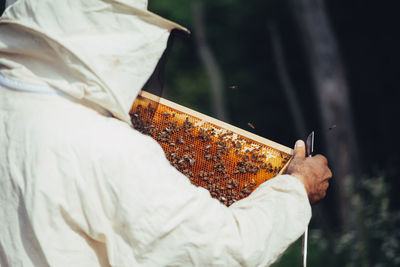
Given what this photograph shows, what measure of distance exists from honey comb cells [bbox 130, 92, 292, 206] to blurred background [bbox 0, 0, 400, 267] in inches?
111

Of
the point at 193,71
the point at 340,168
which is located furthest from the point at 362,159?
the point at 193,71

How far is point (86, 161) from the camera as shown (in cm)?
158

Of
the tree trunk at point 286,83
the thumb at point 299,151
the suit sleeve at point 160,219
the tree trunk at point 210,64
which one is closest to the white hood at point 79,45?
the suit sleeve at point 160,219

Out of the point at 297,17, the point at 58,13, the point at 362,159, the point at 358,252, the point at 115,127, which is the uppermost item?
the point at 297,17

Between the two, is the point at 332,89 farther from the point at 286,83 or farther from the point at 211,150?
the point at 211,150

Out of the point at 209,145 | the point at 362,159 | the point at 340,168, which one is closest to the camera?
the point at 209,145

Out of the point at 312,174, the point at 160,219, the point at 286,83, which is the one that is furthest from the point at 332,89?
the point at 160,219

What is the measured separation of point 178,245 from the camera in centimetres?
166

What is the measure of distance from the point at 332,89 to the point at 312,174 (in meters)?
4.55

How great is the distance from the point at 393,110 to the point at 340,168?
1.26m

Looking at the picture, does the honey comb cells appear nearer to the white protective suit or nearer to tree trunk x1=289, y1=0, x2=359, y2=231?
the white protective suit

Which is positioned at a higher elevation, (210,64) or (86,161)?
(210,64)

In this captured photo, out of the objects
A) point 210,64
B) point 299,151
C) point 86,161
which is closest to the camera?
point 86,161

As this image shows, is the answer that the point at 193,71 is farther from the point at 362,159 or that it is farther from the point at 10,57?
the point at 10,57
